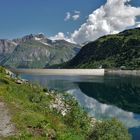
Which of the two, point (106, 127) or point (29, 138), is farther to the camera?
point (106, 127)

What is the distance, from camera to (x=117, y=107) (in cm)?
10450

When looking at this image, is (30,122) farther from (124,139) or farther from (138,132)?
(138,132)

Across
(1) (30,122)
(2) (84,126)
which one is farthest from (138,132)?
(1) (30,122)

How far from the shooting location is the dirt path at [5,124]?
28.0 meters

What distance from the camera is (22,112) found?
35281 mm

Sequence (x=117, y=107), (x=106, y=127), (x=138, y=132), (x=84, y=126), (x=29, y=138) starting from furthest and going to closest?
(x=117, y=107), (x=138, y=132), (x=84, y=126), (x=106, y=127), (x=29, y=138)

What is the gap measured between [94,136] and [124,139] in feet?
11.1

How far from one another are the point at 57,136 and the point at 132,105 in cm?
8105

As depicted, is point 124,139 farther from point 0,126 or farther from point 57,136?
point 0,126

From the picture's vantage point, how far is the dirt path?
91.8 feet

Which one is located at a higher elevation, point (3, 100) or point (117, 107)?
point (3, 100)

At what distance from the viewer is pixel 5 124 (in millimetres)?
30562

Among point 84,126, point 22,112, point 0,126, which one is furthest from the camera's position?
point 84,126

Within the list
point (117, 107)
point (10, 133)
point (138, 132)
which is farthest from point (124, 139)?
point (117, 107)
